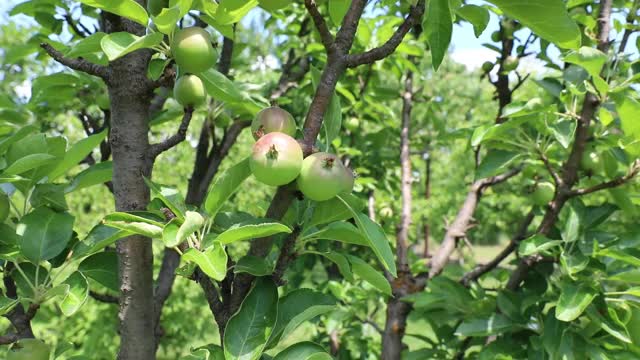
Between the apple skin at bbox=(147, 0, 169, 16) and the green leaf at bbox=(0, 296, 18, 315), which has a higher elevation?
the apple skin at bbox=(147, 0, 169, 16)

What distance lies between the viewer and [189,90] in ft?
4.02

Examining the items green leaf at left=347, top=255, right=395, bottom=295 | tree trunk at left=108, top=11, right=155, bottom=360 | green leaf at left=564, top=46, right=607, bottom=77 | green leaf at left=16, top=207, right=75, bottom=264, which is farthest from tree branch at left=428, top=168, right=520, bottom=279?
green leaf at left=16, top=207, right=75, bottom=264

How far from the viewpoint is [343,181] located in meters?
1.05

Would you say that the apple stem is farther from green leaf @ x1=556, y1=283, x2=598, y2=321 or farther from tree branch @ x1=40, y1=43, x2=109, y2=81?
green leaf @ x1=556, y1=283, x2=598, y2=321

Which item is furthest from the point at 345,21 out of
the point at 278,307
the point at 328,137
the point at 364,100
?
the point at 364,100

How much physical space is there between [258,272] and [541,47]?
186 centimetres

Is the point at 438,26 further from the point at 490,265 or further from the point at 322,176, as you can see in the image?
the point at 490,265

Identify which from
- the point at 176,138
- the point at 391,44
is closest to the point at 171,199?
the point at 176,138

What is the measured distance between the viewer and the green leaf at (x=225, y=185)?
1121 millimetres

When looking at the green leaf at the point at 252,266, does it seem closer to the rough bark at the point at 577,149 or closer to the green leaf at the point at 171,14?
the green leaf at the point at 171,14

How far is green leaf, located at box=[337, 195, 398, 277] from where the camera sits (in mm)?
995

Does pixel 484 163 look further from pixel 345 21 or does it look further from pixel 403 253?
pixel 345 21

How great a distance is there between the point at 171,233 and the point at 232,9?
45cm

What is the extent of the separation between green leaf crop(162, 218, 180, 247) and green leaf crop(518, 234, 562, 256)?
1.27 meters
